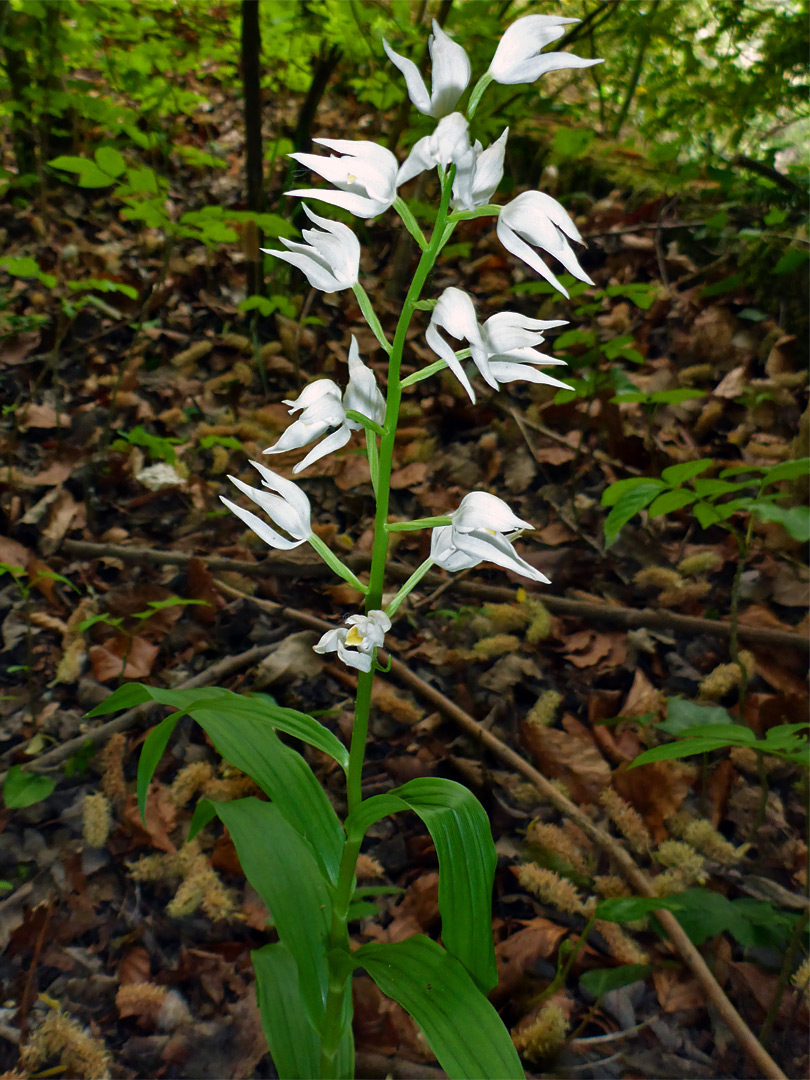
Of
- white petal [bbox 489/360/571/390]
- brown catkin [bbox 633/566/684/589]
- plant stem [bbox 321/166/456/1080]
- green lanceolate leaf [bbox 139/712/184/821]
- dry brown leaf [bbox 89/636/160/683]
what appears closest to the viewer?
plant stem [bbox 321/166/456/1080]

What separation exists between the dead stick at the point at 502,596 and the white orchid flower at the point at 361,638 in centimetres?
109

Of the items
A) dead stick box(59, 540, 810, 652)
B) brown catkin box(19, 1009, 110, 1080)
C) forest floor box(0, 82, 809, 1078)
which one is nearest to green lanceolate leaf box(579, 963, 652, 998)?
forest floor box(0, 82, 809, 1078)

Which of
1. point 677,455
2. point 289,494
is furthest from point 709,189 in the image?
point 289,494

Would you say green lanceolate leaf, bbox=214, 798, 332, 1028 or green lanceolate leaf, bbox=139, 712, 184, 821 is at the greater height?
green lanceolate leaf, bbox=139, 712, 184, 821

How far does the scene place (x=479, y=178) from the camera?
926 mm

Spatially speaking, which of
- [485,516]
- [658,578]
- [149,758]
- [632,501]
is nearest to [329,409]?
[485,516]

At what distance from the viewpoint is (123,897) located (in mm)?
1580

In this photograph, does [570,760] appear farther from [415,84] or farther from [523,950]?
[415,84]

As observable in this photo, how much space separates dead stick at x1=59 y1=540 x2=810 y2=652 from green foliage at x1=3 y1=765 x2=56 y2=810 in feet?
2.75

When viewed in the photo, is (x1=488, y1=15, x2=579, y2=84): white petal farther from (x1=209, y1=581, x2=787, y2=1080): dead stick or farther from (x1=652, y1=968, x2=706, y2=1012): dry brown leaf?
(x1=652, y1=968, x2=706, y2=1012): dry brown leaf

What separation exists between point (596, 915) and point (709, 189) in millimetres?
3931

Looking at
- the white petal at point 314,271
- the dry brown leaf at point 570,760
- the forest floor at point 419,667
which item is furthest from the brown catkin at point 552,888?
the white petal at point 314,271

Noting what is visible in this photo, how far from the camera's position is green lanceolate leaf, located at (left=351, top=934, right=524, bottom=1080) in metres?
0.96

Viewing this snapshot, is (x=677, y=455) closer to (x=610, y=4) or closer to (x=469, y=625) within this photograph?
(x=469, y=625)
